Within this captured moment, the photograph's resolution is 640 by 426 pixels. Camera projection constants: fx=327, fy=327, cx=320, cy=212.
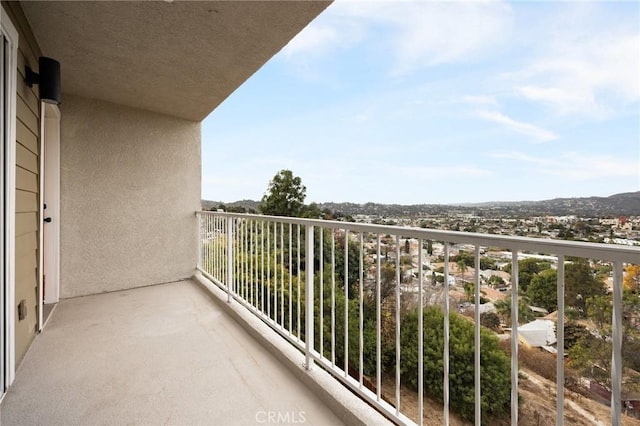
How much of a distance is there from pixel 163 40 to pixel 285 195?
47.9ft

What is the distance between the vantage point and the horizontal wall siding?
230cm

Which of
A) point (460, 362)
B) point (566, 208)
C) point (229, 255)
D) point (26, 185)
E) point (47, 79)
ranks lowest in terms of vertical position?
point (460, 362)

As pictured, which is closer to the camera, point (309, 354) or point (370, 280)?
point (370, 280)

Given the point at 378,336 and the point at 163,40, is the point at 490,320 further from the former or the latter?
the point at 163,40

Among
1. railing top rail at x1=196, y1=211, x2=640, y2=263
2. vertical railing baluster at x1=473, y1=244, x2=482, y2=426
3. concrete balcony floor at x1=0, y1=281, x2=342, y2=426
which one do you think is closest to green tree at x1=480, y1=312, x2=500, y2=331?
vertical railing baluster at x1=473, y1=244, x2=482, y2=426

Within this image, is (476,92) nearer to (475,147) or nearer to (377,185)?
(475,147)

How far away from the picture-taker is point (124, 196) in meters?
4.43

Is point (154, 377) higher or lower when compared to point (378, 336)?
lower

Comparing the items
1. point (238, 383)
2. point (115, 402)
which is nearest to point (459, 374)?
point (238, 383)

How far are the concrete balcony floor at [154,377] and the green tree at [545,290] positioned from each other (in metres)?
1.22

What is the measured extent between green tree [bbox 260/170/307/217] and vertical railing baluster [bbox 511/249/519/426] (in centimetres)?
1549

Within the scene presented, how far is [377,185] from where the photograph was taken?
1817cm

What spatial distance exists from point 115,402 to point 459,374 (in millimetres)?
2067

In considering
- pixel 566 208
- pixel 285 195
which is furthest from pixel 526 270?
pixel 285 195
